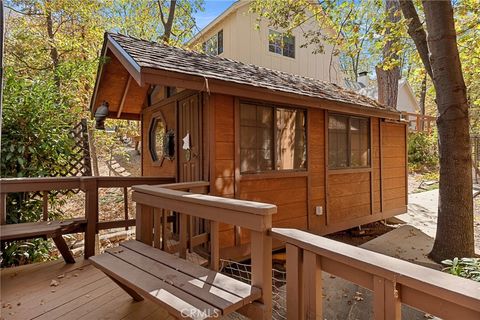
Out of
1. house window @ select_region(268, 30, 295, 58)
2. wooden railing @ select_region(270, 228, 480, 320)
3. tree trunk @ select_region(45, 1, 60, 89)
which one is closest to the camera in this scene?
wooden railing @ select_region(270, 228, 480, 320)

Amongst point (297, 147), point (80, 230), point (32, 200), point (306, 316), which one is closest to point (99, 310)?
point (80, 230)

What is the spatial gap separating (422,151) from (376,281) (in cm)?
1537

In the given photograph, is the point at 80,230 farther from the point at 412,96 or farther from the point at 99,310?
the point at 412,96

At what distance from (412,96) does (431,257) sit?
18692 mm

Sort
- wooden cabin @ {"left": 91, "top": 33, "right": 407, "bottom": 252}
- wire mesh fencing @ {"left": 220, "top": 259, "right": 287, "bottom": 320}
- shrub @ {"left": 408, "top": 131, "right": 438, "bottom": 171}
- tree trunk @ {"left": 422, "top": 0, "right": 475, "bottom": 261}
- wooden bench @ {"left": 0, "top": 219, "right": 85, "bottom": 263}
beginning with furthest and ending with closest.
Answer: shrub @ {"left": 408, "top": 131, "right": 438, "bottom": 171}, tree trunk @ {"left": 422, "top": 0, "right": 475, "bottom": 261}, wooden cabin @ {"left": 91, "top": 33, "right": 407, "bottom": 252}, wooden bench @ {"left": 0, "top": 219, "right": 85, "bottom": 263}, wire mesh fencing @ {"left": 220, "top": 259, "right": 287, "bottom": 320}

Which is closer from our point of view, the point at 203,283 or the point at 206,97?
the point at 203,283

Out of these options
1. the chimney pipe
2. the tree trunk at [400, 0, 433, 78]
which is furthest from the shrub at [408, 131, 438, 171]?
the tree trunk at [400, 0, 433, 78]

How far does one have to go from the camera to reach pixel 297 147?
5.06 m

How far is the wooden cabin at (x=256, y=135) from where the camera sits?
12.9ft

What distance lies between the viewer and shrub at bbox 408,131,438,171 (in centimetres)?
1415

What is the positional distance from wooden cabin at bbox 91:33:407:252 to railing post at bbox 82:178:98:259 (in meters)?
1.33

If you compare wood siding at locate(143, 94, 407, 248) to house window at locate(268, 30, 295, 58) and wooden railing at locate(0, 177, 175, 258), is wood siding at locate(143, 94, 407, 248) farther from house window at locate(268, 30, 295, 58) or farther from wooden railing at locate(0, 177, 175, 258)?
house window at locate(268, 30, 295, 58)

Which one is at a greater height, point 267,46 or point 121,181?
point 267,46

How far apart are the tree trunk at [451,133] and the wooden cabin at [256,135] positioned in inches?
61.7
